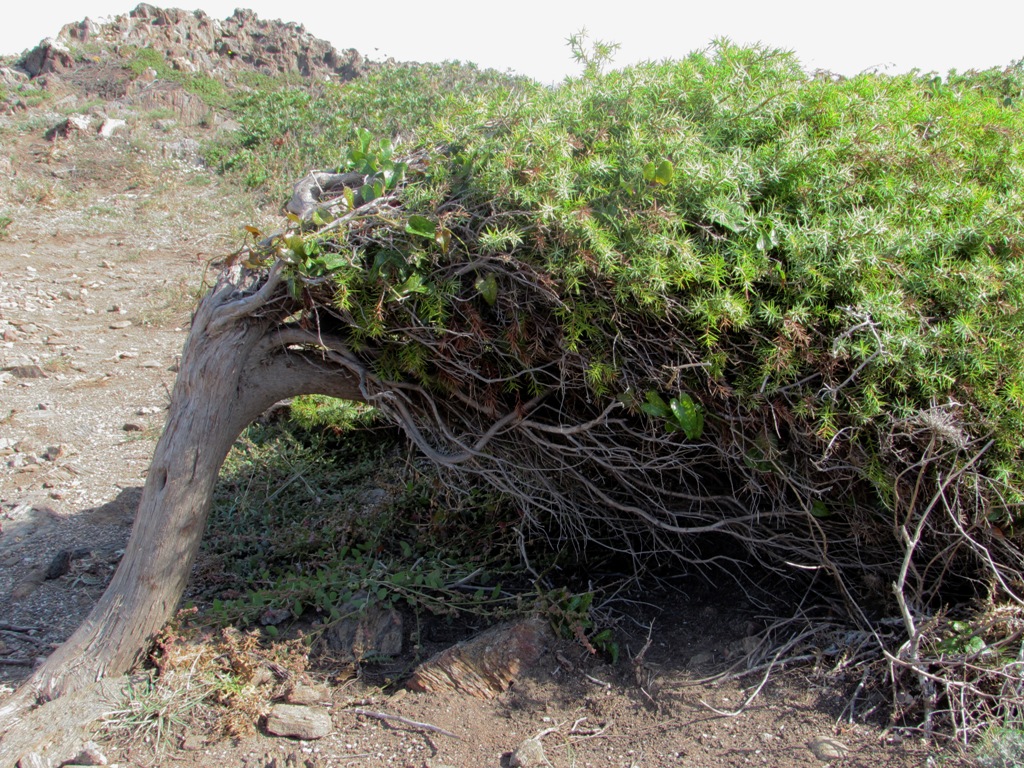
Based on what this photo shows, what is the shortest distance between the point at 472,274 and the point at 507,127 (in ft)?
2.03

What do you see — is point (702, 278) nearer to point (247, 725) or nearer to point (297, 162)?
point (247, 725)

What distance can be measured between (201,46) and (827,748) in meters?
22.5

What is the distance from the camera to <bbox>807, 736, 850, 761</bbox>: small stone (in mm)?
2510

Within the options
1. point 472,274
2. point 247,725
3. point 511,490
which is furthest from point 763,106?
point 247,725

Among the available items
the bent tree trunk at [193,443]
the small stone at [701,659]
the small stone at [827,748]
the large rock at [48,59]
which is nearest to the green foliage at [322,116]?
the large rock at [48,59]

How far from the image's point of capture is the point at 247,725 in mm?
3082

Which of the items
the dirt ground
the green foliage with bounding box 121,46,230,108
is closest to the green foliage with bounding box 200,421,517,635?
the dirt ground

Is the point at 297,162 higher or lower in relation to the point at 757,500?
higher

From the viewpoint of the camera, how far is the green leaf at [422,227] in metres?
2.90

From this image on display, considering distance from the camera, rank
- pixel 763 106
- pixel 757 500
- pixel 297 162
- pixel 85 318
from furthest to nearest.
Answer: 1. pixel 297 162
2. pixel 85 318
3. pixel 757 500
4. pixel 763 106

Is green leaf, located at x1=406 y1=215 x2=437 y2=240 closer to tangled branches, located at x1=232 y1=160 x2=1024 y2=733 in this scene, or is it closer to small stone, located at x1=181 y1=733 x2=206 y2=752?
tangled branches, located at x1=232 y1=160 x2=1024 y2=733

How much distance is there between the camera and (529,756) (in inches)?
108

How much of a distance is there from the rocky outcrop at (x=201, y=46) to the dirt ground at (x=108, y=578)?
10476 mm

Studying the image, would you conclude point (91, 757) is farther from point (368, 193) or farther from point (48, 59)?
point (48, 59)
